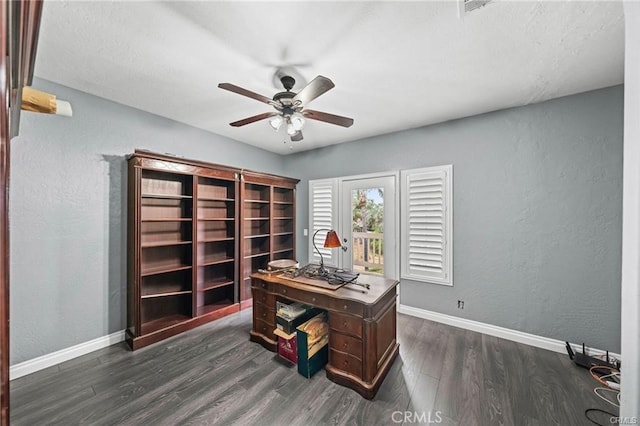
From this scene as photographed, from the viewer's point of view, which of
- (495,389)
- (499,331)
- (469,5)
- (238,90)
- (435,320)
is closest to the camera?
(469,5)

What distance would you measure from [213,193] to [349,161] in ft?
7.06

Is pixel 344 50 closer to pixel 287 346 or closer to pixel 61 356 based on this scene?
pixel 287 346

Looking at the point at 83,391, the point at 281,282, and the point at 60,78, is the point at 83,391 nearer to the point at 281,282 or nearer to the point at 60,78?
the point at 281,282

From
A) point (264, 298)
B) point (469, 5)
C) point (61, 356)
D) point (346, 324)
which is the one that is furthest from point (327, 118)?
point (61, 356)

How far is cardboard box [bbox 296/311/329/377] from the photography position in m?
2.05

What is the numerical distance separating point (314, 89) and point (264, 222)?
2.84m

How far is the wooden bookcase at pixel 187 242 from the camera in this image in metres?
2.57

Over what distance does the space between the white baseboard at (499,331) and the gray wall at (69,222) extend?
356 centimetres

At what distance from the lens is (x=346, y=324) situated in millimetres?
1955

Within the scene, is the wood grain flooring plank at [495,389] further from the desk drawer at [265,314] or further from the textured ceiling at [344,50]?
the textured ceiling at [344,50]

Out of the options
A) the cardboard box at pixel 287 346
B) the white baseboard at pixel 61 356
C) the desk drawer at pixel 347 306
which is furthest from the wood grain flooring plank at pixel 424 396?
the white baseboard at pixel 61 356

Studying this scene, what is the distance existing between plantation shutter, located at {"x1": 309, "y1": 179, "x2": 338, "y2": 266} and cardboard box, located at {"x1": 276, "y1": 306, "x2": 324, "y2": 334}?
170 cm

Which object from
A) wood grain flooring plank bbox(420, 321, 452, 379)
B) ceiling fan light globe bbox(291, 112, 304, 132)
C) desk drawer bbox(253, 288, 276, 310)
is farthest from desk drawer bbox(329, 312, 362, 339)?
ceiling fan light globe bbox(291, 112, 304, 132)

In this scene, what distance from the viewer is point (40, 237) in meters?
2.16
